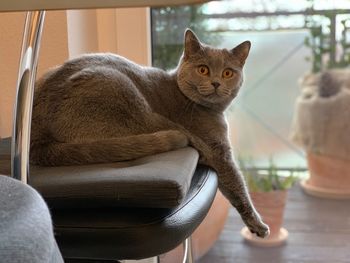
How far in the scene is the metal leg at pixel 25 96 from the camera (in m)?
0.87

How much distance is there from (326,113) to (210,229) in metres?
0.51

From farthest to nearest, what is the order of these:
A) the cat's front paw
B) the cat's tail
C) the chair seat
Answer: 1. the cat's front paw
2. the cat's tail
3. the chair seat

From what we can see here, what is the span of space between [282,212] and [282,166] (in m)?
0.14

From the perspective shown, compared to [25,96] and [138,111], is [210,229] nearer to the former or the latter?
[138,111]

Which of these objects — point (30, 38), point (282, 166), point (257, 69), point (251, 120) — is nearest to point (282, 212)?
point (282, 166)

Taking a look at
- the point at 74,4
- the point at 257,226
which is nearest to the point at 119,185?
the point at 74,4

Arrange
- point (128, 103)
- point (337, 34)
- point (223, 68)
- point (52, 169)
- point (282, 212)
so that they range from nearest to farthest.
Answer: point (52, 169)
point (128, 103)
point (223, 68)
point (337, 34)
point (282, 212)

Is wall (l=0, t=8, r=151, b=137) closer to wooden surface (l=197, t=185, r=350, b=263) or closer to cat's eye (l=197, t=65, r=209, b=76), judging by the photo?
cat's eye (l=197, t=65, r=209, b=76)

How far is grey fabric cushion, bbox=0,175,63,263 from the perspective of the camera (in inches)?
20.1

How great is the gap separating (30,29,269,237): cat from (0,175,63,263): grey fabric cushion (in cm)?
38

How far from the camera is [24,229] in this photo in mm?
539

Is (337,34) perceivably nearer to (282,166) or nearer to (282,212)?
(282,166)

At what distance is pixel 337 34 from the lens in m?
1.59

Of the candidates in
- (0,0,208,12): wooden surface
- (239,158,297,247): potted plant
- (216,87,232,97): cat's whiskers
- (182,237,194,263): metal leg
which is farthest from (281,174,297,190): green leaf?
(0,0,208,12): wooden surface
